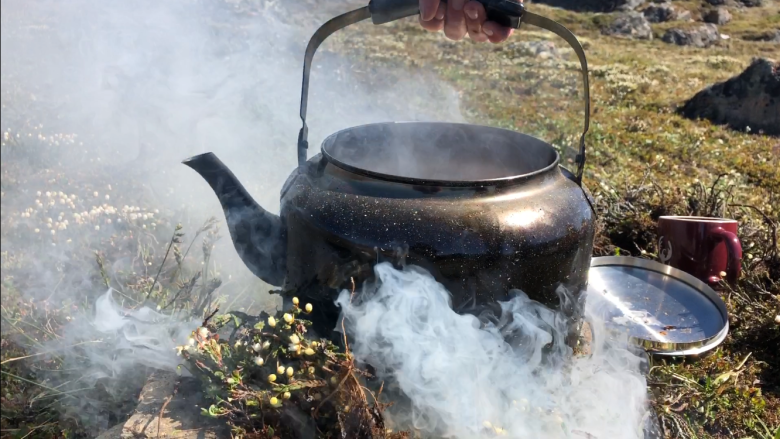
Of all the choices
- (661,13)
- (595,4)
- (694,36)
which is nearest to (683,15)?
(661,13)

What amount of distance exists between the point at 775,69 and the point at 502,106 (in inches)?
160

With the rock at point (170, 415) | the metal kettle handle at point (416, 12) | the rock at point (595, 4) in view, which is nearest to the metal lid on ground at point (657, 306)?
the metal kettle handle at point (416, 12)

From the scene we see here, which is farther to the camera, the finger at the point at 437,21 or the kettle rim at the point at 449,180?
the finger at the point at 437,21

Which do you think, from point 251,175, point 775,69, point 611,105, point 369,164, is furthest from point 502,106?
point 369,164

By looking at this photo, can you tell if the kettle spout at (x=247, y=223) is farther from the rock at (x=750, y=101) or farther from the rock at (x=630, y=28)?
the rock at (x=630, y=28)

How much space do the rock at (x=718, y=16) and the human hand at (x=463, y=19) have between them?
91.4 feet

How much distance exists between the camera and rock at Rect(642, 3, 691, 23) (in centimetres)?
2661

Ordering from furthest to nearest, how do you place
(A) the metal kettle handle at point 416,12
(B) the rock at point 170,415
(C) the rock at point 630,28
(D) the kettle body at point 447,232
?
(C) the rock at point 630,28
(A) the metal kettle handle at point 416,12
(B) the rock at point 170,415
(D) the kettle body at point 447,232

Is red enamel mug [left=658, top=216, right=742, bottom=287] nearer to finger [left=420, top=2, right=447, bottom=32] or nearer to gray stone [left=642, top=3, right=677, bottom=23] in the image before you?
finger [left=420, top=2, right=447, bottom=32]

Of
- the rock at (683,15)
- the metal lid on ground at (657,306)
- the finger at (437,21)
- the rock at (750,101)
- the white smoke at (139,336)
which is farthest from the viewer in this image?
the rock at (683,15)

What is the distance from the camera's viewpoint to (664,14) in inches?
1051

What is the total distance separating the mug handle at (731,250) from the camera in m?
3.11

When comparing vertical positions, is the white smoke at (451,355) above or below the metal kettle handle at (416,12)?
below

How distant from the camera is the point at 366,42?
13688mm
